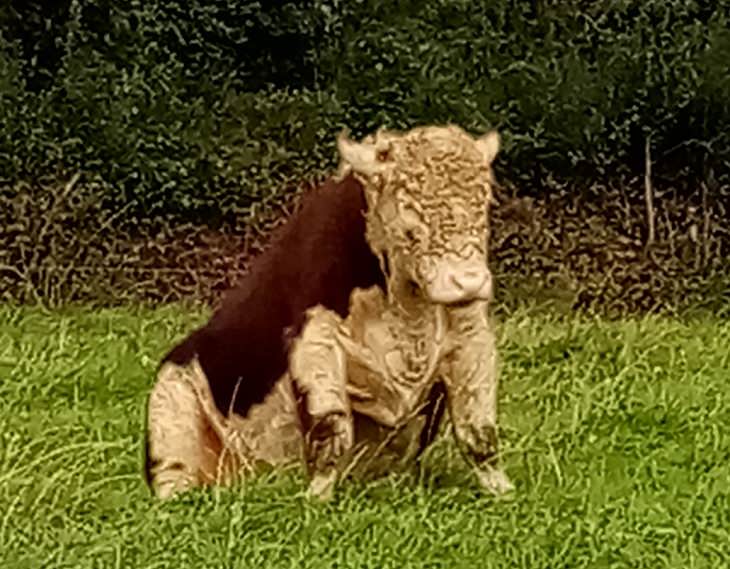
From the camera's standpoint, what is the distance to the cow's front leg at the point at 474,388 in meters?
5.21

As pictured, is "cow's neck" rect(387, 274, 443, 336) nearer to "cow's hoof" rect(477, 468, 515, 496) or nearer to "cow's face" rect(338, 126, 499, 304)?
"cow's face" rect(338, 126, 499, 304)

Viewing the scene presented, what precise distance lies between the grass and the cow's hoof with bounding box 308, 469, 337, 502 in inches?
0.9

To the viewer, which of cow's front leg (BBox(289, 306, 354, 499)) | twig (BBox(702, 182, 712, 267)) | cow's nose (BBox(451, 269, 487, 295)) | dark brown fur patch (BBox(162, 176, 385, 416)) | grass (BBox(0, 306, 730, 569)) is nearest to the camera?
grass (BBox(0, 306, 730, 569))

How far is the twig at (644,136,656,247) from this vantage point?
1005cm

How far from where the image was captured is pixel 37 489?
5508 mm

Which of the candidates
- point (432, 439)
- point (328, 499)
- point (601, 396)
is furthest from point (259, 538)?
point (601, 396)

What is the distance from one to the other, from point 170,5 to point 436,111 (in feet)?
4.06

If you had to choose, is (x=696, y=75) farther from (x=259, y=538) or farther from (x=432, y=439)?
(x=259, y=538)

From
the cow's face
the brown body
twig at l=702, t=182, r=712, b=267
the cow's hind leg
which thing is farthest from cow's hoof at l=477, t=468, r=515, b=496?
twig at l=702, t=182, r=712, b=267

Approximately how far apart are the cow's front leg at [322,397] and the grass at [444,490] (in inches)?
3.0

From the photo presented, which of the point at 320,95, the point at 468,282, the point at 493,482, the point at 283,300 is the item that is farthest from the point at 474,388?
the point at 320,95

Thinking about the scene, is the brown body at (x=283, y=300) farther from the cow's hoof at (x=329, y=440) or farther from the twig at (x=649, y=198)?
the twig at (x=649, y=198)

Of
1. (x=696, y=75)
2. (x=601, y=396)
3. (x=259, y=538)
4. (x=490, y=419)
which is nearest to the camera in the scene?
(x=259, y=538)

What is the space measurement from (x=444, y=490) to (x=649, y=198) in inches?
196
